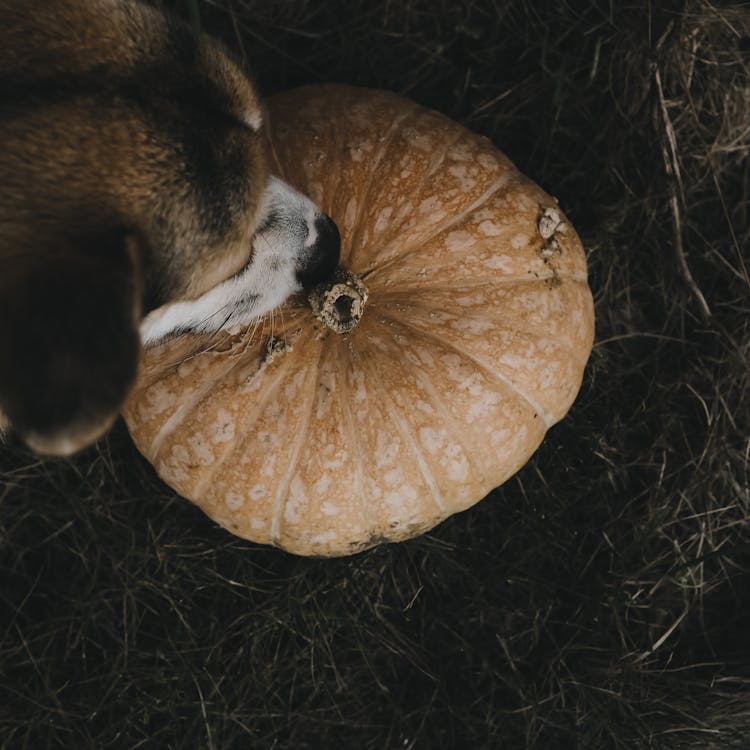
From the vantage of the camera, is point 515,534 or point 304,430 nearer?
point 304,430

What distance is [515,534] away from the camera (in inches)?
131

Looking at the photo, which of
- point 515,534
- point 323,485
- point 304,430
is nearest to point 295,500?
point 323,485

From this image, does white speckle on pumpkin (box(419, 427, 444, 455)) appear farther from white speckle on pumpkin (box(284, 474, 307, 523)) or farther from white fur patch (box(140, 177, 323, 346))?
white fur patch (box(140, 177, 323, 346))

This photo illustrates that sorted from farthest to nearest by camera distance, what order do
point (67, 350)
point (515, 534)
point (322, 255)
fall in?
point (515, 534) < point (322, 255) < point (67, 350)

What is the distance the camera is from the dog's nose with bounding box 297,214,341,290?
7.02 ft

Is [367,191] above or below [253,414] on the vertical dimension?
above

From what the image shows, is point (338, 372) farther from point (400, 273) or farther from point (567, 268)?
point (567, 268)

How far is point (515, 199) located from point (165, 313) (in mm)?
1226

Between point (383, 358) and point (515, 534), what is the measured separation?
1341mm

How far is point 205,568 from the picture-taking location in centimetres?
332

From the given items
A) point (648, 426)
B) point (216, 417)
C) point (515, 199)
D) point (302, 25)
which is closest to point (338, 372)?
point (216, 417)

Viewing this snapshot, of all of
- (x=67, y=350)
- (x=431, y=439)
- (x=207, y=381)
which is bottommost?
(x=431, y=439)

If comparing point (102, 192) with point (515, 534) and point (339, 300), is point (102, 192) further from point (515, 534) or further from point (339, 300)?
point (515, 534)

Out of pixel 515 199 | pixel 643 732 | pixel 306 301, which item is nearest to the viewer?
pixel 306 301
